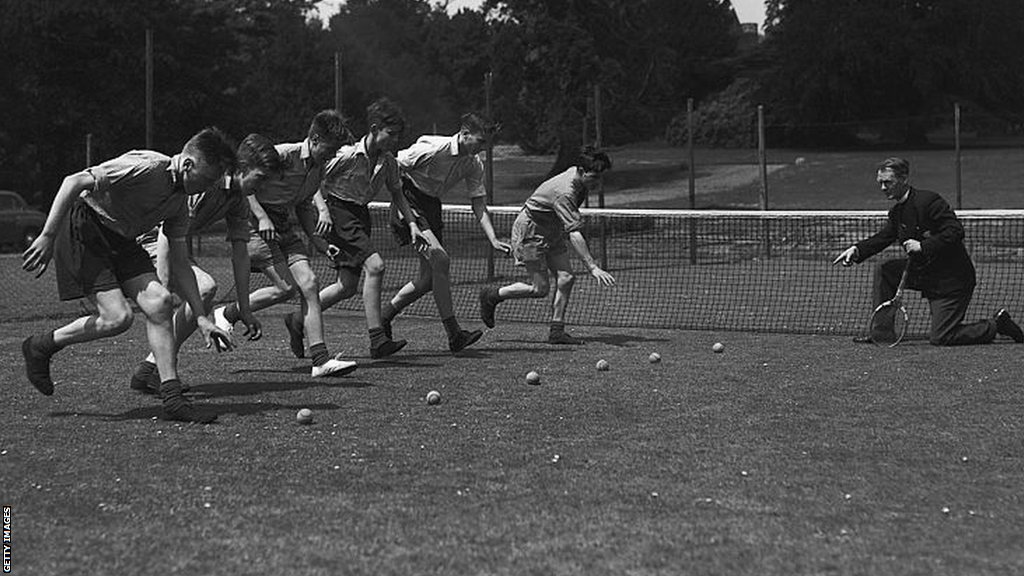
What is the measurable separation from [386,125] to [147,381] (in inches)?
109

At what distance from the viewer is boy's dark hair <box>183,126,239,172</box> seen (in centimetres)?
848

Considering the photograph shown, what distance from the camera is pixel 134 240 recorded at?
29.2 feet

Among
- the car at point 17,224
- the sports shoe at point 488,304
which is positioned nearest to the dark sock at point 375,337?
the sports shoe at point 488,304

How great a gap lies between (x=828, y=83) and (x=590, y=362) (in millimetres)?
46971

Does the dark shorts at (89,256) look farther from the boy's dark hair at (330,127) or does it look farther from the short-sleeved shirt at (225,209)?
→ the boy's dark hair at (330,127)

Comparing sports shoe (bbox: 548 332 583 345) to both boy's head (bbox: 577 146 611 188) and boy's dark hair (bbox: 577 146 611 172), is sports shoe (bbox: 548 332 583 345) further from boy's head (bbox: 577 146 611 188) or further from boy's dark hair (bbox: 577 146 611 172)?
boy's dark hair (bbox: 577 146 611 172)

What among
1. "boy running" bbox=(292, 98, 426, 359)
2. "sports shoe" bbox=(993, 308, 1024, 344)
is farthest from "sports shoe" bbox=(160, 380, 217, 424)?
"sports shoe" bbox=(993, 308, 1024, 344)

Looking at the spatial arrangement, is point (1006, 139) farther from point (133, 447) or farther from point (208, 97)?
point (133, 447)

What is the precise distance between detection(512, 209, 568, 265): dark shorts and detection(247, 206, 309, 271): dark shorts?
2724 millimetres

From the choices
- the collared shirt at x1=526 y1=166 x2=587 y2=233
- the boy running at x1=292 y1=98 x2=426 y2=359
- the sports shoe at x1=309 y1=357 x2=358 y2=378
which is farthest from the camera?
the collared shirt at x1=526 y1=166 x2=587 y2=233

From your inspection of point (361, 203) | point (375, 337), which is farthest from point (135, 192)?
point (375, 337)

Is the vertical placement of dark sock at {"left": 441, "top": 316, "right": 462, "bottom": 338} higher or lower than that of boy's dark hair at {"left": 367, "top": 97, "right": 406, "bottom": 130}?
lower

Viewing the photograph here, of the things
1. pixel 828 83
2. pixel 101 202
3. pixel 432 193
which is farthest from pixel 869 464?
pixel 828 83

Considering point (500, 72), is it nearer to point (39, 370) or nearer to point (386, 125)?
point (386, 125)
